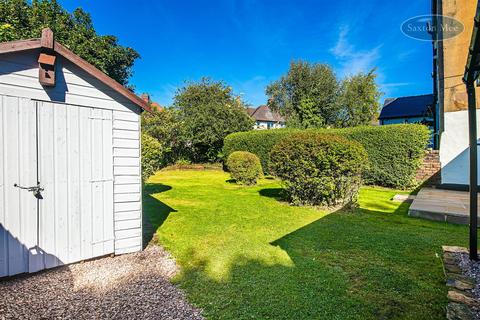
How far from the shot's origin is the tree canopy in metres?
20.7

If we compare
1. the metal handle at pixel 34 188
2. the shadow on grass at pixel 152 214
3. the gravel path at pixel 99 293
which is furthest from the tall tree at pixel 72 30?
the gravel path at pixel 99 293

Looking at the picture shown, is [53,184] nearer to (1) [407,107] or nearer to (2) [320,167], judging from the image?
(2) [320,167]

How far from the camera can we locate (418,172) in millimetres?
10539

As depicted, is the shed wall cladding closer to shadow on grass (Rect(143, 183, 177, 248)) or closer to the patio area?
shadow on grass (Rect(143, 183, 177, 248))

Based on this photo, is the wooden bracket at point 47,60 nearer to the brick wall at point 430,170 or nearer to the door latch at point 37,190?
the door latch at point 37,190

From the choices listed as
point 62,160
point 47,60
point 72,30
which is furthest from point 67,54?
point 72,30

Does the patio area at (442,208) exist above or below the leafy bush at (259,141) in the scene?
below

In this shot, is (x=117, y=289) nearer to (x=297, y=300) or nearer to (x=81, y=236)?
(x=81, y=236)

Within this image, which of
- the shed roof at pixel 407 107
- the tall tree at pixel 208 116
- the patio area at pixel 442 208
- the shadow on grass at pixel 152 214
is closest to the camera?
the shadow on grass at pixel 152 214

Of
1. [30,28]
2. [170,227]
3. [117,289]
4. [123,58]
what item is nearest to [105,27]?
[123,58]

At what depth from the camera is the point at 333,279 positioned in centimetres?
330

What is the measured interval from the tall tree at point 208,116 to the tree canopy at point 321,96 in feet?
12.3

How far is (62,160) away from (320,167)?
5859mm

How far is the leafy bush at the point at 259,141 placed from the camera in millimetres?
15109
